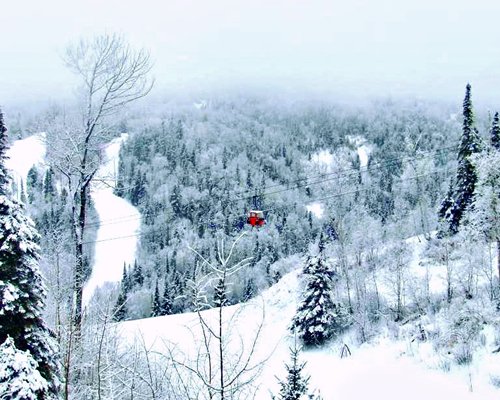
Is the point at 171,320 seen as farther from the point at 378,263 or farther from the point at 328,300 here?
the point at 378,263

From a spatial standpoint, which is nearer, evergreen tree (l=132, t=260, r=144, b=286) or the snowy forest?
the snowy forest

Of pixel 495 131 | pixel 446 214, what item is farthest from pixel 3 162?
pixel 446 214

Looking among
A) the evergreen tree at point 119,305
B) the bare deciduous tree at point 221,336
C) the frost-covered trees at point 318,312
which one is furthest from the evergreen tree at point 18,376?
the frost-covered trees at point 318,312

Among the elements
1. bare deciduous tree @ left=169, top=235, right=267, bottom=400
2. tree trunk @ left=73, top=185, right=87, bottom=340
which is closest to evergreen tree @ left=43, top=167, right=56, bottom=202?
tree trunk @ left=73, top=185, right=87, bottom=340

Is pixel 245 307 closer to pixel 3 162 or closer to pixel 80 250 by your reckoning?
pixel 3 162

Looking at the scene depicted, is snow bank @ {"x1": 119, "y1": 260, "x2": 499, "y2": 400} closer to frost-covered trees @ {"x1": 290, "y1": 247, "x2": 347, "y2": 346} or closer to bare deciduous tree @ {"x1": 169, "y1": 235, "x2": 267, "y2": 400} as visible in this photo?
frost-covered trees @ {"x1": 290, "y1": 247, "x2": 347, "y2": 346}

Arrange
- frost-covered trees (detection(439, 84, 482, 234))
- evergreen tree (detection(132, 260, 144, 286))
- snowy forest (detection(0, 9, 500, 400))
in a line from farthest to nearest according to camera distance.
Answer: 1. evergreen tree (detection(132, 260, 144, 286))
2. frost-covered trees (detection(439, 84, 482, 234))
3. snowy forest (detection(0, 9, 500, 400))
